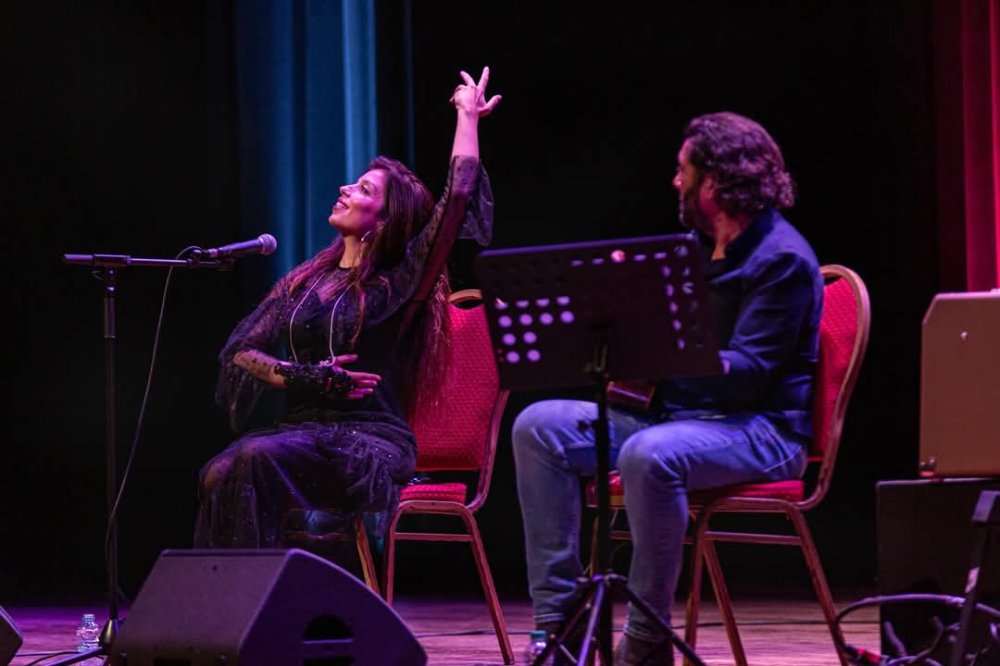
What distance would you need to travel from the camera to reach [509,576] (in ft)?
18.2

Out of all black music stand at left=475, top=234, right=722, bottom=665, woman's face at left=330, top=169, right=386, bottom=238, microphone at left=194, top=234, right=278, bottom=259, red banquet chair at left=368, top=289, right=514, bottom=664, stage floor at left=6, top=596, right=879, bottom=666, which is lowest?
stage floor at left=6, top=596, right=879, bottom=666

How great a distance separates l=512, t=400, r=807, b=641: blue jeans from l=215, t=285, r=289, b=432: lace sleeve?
902mm

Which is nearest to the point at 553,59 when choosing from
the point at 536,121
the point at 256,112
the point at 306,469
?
the point at 536,121

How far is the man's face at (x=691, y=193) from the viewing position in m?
2.91

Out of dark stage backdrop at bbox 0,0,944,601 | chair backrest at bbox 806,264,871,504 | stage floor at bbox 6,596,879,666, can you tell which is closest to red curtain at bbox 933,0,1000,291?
dark stage backdrop at bbox 0,0,944,601

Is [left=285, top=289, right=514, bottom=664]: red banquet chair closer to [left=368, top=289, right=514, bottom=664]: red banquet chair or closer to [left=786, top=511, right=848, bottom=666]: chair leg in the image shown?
[left=368, top=289, right=514, bottom=664]: red banquet chair

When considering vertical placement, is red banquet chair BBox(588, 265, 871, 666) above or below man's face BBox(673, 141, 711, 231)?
Result: below

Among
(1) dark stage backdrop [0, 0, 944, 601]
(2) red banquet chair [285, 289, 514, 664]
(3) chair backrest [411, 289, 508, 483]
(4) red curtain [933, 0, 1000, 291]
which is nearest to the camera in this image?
(2) red banquet chair [285, 289, 514, 664]

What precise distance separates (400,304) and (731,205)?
3.01 ft

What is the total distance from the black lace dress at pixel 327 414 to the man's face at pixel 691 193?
2.00 ft

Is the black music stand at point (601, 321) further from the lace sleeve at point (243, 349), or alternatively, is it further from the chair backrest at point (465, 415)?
the lace sleeve at point (243, 349)

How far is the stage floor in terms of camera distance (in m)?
3.46

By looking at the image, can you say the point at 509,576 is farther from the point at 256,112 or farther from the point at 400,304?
the point at 400,304

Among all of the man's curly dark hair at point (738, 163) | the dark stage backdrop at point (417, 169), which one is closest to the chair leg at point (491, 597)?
the man's curly dark hair at point (738, 163)
